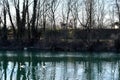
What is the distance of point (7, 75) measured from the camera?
58.0 ft

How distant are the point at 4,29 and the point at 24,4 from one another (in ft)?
15.4

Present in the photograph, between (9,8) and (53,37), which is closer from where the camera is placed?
(53,37)

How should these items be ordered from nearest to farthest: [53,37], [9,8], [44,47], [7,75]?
[7,75]
[44,47]
[53,37]
[9,8]

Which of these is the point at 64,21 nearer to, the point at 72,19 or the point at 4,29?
the point at 72,19

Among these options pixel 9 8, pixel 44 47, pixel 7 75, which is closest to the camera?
pixel 7 75

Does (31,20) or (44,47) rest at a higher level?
(31,20)

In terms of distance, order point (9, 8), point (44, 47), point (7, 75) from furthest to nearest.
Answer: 1. point (9, 8)
2. point (44, 47)
3. point (7, 75)

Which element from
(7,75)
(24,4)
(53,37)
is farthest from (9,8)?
(7,75)

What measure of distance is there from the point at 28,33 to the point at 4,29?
4.19 meters

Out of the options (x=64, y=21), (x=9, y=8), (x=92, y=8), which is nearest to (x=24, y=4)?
(x=9, y=8)

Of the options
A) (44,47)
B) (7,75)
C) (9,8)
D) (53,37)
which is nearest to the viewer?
(7,75)

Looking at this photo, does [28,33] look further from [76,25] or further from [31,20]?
[76,25]

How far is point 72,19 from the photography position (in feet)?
169

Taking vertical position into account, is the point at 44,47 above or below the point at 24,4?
below
